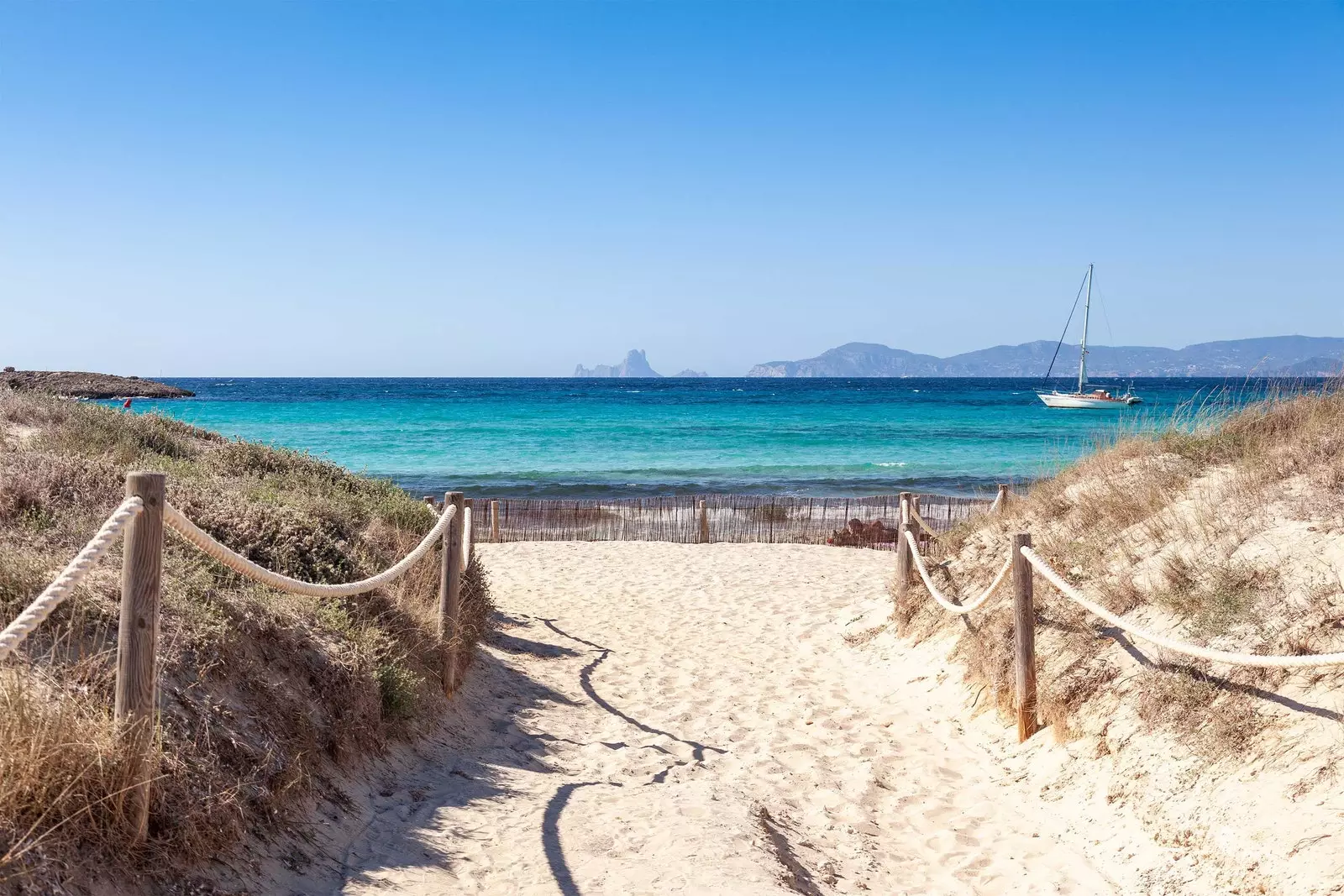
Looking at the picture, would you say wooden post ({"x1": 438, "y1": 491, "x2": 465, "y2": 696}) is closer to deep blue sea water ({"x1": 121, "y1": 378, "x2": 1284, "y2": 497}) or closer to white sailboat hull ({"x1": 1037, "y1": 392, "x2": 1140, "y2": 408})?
deep blue sea water ({"x1": 121, "y1": 378, "x2": 1284, "y2": 497})

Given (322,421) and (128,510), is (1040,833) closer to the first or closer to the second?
(128,510)

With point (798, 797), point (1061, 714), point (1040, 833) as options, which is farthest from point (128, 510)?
point (1061, 714)

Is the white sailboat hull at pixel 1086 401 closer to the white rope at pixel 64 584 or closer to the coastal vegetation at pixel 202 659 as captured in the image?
the coastal vegetation at pixel 202 659

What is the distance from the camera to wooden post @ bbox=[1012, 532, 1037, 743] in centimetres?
593

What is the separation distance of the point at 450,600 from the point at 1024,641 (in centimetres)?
397

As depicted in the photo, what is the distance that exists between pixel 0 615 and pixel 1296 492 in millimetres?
7597

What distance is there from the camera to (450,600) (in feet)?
21.6

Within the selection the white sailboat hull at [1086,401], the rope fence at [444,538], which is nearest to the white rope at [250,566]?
the rope fence at [444,538]

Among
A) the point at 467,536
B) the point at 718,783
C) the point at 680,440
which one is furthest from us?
the point at 680,440

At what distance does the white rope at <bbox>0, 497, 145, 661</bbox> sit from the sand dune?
173cm

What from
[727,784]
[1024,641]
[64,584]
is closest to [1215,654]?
[1024,641]

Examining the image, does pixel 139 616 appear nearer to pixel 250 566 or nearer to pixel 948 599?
pixel 250 566

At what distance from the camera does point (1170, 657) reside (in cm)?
529

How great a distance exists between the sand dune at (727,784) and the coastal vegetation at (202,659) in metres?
0.47
